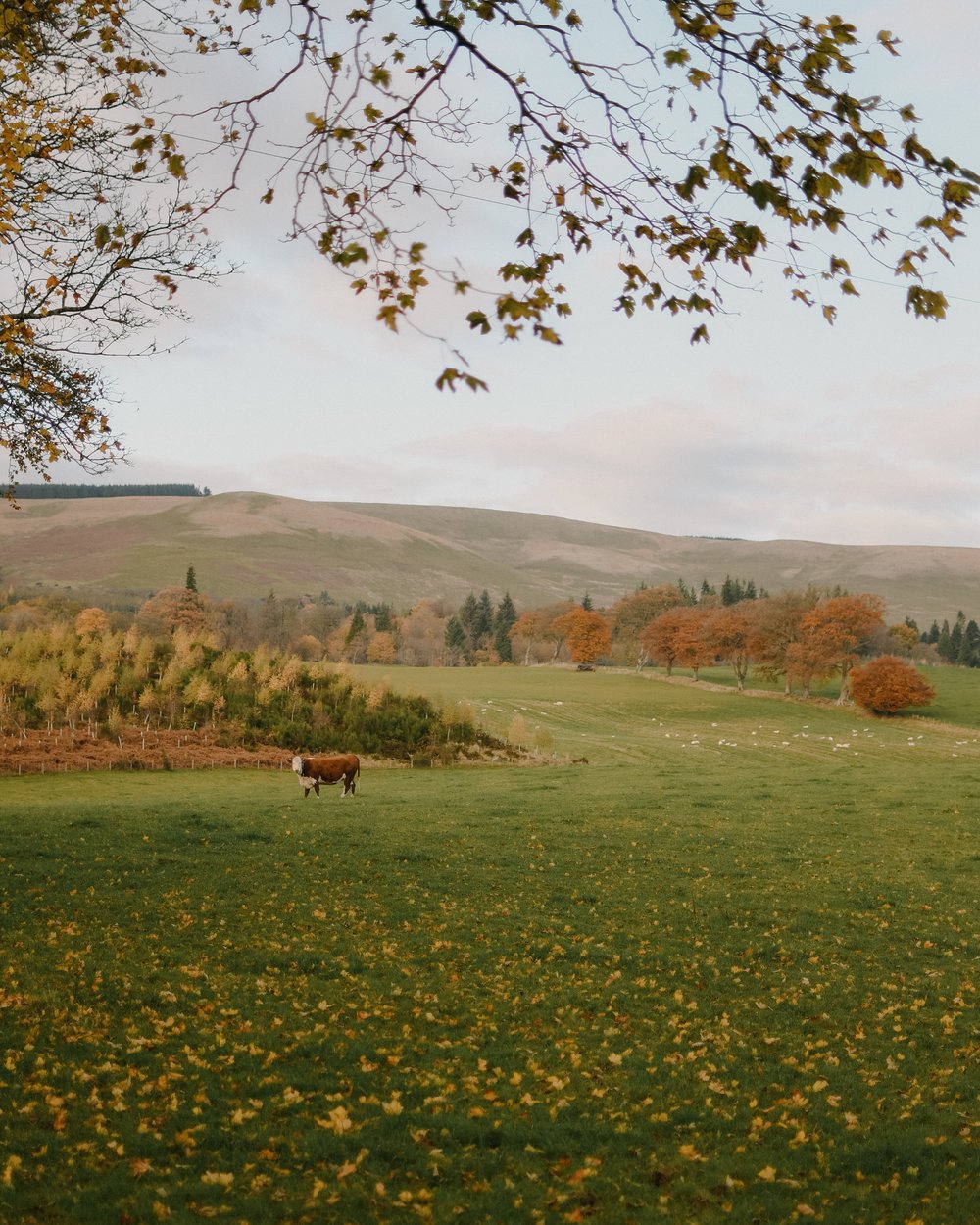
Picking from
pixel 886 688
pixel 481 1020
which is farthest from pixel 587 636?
pixel 481 1020

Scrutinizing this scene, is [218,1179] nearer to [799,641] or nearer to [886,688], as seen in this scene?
[886,688]

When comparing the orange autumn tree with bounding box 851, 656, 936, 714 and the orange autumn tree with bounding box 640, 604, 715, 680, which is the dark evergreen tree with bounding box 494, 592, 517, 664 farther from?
the orange autumn tree with bounding box 851, 656, 936, 714

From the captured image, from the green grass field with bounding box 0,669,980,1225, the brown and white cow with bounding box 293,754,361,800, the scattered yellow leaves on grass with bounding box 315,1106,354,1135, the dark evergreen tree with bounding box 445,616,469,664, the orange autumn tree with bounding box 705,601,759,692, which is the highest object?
the orange autumn tree with bounding box 705,601,759,692

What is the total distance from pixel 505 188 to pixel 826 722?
2729 inches

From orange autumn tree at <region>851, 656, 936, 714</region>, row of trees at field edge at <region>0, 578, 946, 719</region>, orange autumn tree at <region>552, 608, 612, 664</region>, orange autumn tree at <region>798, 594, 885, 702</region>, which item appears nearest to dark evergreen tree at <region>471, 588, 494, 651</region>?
row of trees at field edge at <region>0, 578, 946, 719</region>

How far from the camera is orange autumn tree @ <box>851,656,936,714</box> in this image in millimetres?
73875

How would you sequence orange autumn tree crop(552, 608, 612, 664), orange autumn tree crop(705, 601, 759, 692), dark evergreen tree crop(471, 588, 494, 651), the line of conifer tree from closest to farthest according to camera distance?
orange autumn tree crop(705, 601, 759, 692) < orange autumn tree crop(552, 608, 612, 664) < dark evergreen tree crop(471, 588, 494, 651) < the line of conifer tree

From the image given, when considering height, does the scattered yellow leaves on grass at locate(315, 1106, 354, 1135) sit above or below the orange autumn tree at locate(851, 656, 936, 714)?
above

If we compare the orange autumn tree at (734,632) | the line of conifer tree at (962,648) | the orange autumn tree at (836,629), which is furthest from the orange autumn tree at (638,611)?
the line of conifer tree at (962,648)

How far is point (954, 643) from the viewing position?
504ft

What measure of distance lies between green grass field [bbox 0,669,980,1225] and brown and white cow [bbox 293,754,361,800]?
16.0 feet

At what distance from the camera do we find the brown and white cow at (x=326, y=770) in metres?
23.9

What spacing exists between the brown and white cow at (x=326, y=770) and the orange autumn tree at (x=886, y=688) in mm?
61303

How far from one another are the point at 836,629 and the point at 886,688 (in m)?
6.37
